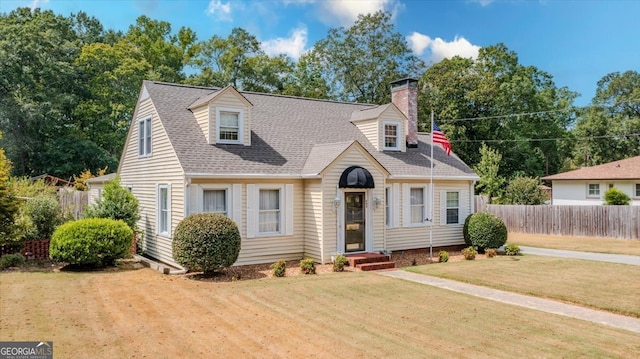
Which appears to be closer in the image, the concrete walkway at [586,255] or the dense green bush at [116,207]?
the dense green bush at [116,207]

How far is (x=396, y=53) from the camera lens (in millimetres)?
42969

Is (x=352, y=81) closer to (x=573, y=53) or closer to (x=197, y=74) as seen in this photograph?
(x=197, y=74)

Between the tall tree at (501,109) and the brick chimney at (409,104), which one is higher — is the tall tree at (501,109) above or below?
above

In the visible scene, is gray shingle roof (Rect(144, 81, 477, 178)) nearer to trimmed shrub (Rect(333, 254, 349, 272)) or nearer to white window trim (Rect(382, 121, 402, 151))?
white window trim (Rect(382, 121, 402, 151))

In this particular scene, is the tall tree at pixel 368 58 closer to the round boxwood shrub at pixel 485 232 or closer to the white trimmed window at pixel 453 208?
the white trimmed window at pixel 453 208

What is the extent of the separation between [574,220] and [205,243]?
22.2 meters

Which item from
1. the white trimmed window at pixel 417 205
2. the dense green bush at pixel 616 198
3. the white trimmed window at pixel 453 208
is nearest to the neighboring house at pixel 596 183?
the dense green bush at pixel 616 198

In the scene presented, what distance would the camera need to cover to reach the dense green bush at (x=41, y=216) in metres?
15.7

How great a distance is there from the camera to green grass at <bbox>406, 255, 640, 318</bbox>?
10.6m

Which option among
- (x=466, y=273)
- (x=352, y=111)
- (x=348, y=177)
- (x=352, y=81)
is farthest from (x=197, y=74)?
(x=466, y=273)

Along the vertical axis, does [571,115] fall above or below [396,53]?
below

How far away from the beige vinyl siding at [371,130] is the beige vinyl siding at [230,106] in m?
5.76

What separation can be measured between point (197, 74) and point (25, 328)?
36781 mm

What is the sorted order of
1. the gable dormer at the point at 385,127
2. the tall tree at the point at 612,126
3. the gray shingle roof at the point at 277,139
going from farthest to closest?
the tall tree at the point at 612,126
the gable dormer at the point at 385,127
the gray shingle roof at the point at 277,139
